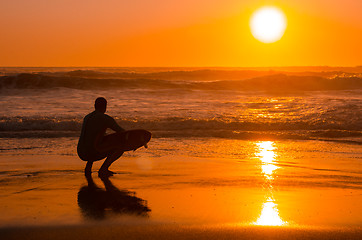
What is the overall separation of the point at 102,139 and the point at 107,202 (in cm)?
178

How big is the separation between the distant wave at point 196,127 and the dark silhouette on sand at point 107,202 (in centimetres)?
702

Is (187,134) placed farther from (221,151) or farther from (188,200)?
(188,200)

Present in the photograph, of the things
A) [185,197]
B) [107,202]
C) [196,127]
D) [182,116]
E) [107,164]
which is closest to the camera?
[107,202]

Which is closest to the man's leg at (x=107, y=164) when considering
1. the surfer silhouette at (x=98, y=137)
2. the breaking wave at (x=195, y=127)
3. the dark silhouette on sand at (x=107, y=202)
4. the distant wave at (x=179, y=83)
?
the surfer silhouette at (x=98, y=137)

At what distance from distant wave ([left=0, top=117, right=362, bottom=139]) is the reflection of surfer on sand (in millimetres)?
5872

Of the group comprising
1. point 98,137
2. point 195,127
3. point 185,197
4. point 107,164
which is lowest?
point 185,197

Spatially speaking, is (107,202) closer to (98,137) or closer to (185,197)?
(185,197)

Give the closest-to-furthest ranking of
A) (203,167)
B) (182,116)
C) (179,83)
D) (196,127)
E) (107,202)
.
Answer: (107,202)
(203,167)
(196,127)
(182,116)
(179,83)

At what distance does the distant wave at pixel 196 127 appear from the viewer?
1370 cm

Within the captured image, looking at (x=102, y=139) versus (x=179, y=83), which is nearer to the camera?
(x=102, y=139)

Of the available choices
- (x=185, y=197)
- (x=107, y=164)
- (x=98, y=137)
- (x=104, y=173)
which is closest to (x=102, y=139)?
(x=98, y=137)

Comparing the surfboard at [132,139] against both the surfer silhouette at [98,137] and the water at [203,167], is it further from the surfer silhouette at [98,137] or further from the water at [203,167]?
the water at [203,167]

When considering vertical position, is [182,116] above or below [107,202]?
above

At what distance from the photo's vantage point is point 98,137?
7461 millimetres
